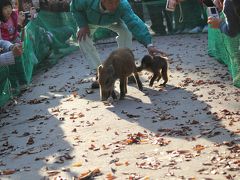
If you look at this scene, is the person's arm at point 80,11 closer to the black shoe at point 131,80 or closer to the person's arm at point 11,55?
the black shoe at point 131,80

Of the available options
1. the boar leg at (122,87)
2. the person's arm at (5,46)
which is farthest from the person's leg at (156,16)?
the person's arm at (5,46)

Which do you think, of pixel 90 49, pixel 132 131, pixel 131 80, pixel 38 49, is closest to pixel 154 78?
pixel 131 80

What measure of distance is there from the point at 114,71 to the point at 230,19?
2.62m

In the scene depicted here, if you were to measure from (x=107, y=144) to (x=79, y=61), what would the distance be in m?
7.40

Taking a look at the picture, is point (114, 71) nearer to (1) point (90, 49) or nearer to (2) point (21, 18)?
(1) point (90, 49)

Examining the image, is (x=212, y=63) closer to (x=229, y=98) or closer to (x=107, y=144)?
(x=229, y=98)

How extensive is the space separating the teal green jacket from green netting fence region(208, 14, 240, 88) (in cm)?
137

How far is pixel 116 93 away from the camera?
905 cm

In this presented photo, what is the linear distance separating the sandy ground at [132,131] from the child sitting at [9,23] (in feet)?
3.86

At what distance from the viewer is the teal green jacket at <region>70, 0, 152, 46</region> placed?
8.81 metres

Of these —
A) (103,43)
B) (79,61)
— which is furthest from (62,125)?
(103,43)

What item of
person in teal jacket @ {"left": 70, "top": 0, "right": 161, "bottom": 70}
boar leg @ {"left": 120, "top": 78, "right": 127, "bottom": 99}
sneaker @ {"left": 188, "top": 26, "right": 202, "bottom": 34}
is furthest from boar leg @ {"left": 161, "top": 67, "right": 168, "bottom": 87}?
sneaker @ {"left": 188, "top": 26, "right": 202, "bottom": 34}

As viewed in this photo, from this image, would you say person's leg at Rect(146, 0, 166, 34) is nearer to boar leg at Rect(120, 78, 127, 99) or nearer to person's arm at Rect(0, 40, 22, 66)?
boar leg at Rect(120, 78, 127, 99)

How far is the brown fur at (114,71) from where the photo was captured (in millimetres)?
8227
